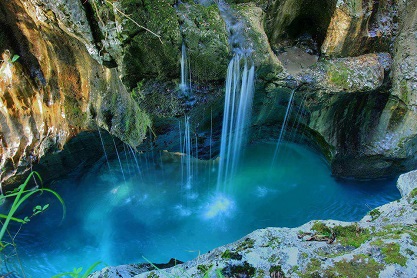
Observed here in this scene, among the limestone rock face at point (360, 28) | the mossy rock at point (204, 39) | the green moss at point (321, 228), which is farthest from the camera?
the limestone rock face at point (360, 28)

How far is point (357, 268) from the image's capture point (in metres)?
2.13

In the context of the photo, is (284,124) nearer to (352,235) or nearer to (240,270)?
(352,235)

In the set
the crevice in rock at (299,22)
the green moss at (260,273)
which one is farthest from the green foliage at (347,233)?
the crevice in rock at (299,22)

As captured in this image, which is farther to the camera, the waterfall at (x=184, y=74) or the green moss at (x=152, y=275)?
the waterfall at (x=184, y=74)

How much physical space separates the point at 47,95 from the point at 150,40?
2.55 metres

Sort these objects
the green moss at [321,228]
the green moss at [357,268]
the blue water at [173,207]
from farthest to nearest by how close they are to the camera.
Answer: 1. the blue water at [173,207]
2. the green moss at [321,228]
3. the green moss at [357,268]

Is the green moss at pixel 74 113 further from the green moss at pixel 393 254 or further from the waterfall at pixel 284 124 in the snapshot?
the green moss at pixel 393 254

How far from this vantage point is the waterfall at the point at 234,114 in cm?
476

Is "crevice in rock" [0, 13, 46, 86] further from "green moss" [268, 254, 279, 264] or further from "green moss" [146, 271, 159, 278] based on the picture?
"green moss" [268, 254, 279, 264]

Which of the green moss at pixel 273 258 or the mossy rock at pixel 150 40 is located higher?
the mossy rock at pixel 150 40

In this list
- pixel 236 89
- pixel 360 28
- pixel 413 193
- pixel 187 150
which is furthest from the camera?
pixel 187 150

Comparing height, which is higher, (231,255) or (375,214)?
(375,214)

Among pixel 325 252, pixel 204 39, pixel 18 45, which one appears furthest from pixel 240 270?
pixel 18 45

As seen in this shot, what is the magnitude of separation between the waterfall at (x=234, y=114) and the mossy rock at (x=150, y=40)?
3.00 feet
